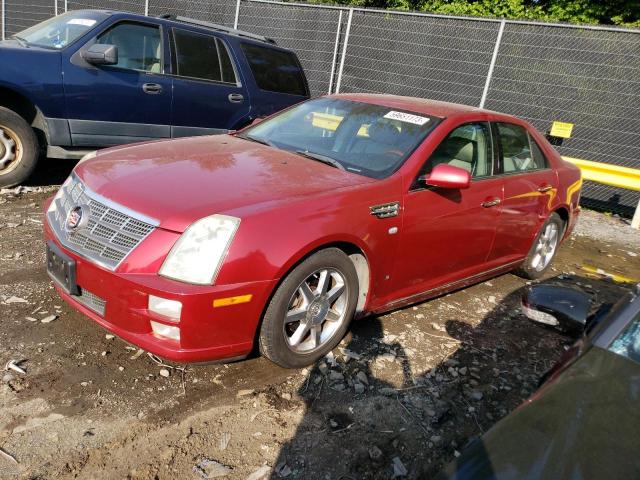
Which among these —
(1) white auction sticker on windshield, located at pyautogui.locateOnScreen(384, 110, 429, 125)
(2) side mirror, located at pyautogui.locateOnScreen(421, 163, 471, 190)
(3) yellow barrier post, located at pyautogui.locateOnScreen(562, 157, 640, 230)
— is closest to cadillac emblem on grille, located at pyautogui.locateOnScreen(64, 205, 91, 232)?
(2) side mirror, located at pyautogui.locateOnScreen(421, 163, 471, 190)

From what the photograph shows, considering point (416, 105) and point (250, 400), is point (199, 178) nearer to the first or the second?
point (250, 400)

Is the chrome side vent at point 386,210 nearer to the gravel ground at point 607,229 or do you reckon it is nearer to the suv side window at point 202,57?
the suv side window at point 202,57

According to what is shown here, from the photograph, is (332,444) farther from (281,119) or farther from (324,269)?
(281,119)

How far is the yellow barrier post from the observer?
7709 mm

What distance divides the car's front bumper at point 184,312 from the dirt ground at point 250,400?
323 mm

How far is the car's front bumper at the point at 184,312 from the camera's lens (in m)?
2.68

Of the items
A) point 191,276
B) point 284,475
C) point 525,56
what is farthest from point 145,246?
point 525,56

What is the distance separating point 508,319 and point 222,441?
2.75 metres

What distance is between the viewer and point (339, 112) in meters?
4.31

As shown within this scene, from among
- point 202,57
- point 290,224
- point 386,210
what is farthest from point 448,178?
point 202,57

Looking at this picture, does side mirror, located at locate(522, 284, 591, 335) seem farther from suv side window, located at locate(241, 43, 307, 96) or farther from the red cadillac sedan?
suv side window, located at locate(241, 43, 307, 96)

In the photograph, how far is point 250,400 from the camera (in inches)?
117

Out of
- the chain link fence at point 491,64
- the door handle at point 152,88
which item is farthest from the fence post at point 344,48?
the door handle at point 152,88

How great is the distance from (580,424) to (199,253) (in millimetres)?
1832
